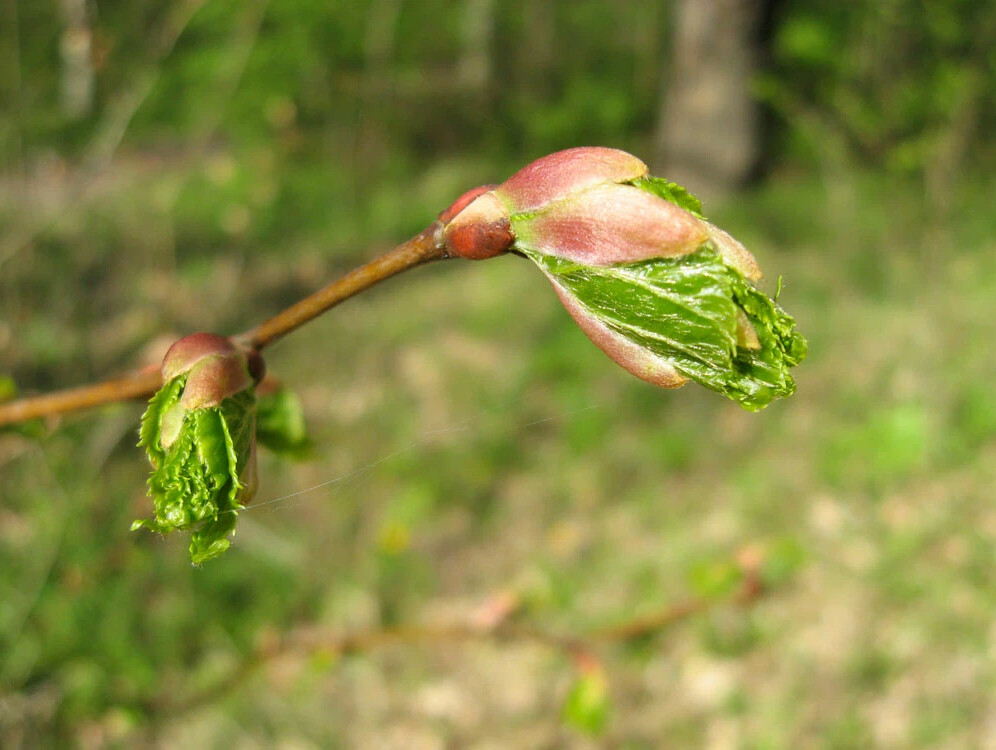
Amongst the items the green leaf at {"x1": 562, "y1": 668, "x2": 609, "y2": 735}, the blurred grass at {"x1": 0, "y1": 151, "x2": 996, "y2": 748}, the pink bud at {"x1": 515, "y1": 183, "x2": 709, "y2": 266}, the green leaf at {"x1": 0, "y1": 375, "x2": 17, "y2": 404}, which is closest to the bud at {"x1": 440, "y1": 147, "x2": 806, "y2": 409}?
the pink bud at {"x1": 515, "y1": 183, "x2": 709, "y2": 266}

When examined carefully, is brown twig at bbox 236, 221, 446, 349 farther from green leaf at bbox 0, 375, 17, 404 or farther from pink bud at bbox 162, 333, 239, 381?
green leaf at bbox 0, 375, 17, 404

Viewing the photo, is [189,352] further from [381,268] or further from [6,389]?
[6,389]

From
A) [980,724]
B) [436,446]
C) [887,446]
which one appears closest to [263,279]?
[436,446]

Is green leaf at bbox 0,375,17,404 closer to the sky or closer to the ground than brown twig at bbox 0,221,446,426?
closer to the ground

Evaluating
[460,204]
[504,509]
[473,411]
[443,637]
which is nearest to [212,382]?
[460,204]

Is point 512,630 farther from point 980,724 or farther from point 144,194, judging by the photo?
point 144,194

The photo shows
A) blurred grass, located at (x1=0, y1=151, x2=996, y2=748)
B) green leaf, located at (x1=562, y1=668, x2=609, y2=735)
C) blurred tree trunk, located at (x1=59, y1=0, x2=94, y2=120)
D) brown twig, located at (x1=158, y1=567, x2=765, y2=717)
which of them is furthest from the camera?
blurred tree trunk, located at (x1=59, y1=0, x2=94, y2=120)
